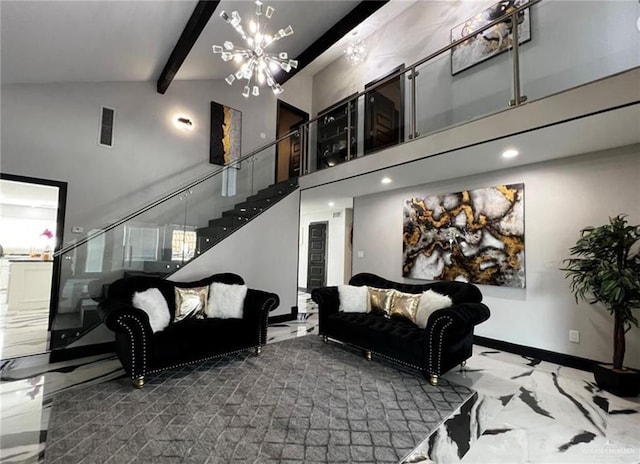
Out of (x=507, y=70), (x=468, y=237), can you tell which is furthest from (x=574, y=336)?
(x=507, y=70)

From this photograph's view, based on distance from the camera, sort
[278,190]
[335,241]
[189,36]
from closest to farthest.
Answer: [189,36]
[278,190]
[335,241]

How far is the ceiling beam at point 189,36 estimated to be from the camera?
3256 mm

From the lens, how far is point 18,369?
3.08m

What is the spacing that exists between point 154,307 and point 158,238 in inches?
56.6

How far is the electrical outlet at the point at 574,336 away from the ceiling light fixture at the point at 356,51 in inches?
237

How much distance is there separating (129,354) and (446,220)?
4.37 m

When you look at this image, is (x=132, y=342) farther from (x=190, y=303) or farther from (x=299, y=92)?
(x=299, y=92)

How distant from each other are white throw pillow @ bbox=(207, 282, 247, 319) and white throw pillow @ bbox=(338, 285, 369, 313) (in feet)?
4.30

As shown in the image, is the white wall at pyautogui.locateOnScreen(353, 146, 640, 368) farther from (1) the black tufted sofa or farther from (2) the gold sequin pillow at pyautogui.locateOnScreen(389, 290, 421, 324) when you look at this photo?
(2) the gold sequin pillow at pyautogui.locateOnScreen(389, 290, 421, 324)

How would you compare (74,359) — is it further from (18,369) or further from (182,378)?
(182,378)

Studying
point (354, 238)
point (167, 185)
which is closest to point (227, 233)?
point (167, 185)

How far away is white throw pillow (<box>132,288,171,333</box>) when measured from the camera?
9.80 feet

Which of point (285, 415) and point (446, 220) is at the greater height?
point (446, 220)

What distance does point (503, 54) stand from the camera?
3623 mm
